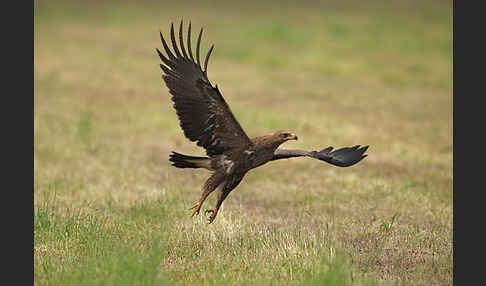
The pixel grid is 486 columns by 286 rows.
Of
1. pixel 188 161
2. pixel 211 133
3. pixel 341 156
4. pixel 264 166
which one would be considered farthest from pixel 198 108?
pixel 264 166

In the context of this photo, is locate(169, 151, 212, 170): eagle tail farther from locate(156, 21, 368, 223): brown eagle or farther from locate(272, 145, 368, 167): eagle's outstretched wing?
locate(272, 145, 368, 167): eagle's outstretched wing

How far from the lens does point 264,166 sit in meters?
12.9

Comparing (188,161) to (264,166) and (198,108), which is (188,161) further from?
(264,166)

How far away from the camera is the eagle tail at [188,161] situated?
293 inches

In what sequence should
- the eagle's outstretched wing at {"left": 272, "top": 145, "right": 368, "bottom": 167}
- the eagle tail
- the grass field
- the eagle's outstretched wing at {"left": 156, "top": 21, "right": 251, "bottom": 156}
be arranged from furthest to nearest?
the eagle's outstretched wing at {"left": 272, "top": 145, "right": 368, "bottom": 167}
the eagle tail
the eagle's outstretched wing at {"left": 156, "top": 21, "right": 251, "bottom": 156}
the grass field

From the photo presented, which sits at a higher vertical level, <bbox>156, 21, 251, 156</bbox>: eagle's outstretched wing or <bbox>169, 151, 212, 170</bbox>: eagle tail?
<bbox>156, 21, 251, 156</bbox>: eagle's outstretched wing

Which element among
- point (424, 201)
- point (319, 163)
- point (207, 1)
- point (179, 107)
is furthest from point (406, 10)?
point (179, 107)

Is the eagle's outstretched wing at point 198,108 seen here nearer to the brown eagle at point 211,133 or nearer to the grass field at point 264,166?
the brown eagle at point 211,133

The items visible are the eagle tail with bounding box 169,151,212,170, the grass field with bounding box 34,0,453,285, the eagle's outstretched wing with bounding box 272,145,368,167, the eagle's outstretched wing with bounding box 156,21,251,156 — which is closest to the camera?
the grass field with bounding box 34,0,453,285

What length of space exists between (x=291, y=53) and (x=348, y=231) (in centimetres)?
1877

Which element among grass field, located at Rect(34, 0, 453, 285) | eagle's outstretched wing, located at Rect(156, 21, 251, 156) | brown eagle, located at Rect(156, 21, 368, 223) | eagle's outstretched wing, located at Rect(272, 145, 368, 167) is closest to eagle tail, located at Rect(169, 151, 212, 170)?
brown eagle, located at Rect(156, 21, 368, 223)

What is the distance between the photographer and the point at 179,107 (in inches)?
292

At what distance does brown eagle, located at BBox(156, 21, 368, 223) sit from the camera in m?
7.27

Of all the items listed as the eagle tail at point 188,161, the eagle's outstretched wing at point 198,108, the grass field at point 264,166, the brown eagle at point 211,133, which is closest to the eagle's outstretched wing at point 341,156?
the grass field at point 264,166
